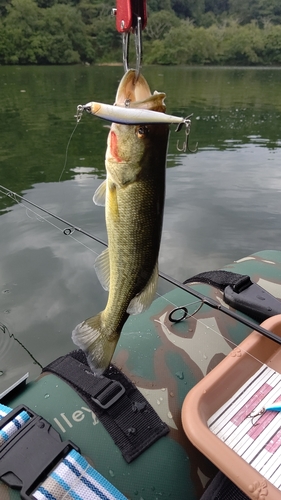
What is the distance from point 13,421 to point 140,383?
2.34ft

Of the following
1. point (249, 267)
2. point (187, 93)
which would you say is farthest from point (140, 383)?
point (187, 93)

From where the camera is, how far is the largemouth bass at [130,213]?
4.60 feet

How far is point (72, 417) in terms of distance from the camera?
2.12 meters

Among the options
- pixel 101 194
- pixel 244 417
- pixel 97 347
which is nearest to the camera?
pixel 101 194

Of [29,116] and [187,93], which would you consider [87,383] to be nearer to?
[29,116]

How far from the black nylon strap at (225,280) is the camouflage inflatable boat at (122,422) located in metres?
0.46

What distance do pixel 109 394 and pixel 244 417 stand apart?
76cm

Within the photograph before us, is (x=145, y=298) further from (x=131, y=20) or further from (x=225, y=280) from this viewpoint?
(x=225, y=280)

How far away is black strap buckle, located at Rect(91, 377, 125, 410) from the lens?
212cm

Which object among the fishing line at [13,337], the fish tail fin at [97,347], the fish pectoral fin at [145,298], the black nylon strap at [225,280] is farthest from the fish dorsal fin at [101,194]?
the fishing line at [13,337]

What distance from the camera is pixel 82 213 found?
294 inches

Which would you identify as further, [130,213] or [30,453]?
[30,453]

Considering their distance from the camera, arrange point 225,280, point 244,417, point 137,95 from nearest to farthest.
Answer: point 137,95
point 244,417
point 225,280

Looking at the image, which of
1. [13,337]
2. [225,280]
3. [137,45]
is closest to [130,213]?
[137,45]
